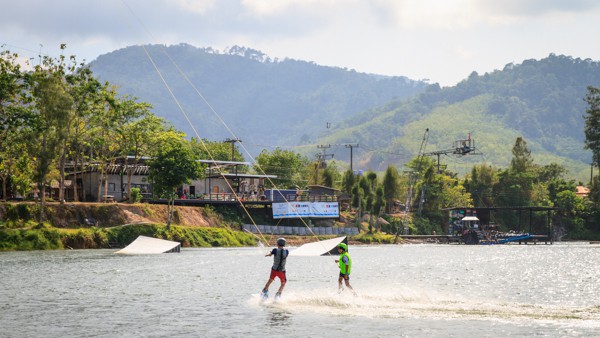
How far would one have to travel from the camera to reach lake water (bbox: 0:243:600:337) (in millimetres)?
29641

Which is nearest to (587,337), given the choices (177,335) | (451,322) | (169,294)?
(451,322)

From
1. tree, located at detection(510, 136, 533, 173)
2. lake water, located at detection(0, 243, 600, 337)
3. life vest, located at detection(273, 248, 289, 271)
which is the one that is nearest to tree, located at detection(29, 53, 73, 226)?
lake water, located at detection(0, 243, 600, 337)

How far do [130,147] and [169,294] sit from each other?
6792cm

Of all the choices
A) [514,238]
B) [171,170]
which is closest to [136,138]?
[171,170]

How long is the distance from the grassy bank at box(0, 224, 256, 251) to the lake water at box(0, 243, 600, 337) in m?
17.5

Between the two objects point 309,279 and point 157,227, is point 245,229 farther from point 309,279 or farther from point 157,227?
point 309,279

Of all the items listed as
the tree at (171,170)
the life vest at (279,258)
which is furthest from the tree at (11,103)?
the life vest at (279,258)

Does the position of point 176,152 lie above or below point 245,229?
above

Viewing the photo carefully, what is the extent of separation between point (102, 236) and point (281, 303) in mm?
54545

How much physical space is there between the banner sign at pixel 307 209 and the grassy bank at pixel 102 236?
680 inches

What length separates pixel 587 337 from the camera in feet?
89.4

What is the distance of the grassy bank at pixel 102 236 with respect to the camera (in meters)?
80.6

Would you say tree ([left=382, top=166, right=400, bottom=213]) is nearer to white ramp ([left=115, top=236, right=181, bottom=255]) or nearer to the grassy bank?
the grassy bank

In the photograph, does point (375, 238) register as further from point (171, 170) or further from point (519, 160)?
point (519, 160)
